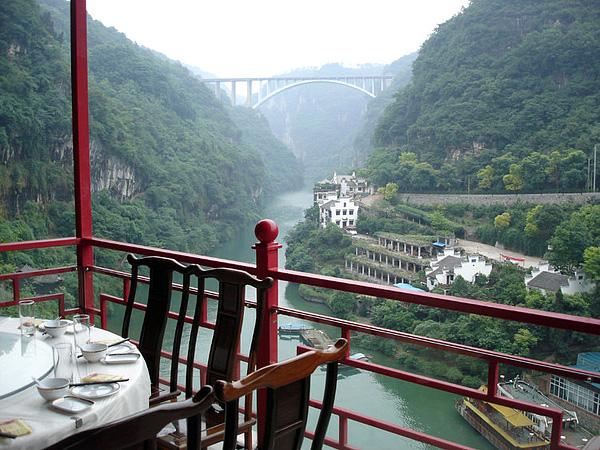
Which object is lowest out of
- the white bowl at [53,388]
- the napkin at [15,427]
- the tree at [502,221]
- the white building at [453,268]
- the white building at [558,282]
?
the white building at [558,282]

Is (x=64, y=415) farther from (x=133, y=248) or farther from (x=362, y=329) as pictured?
(x=133, y=248)

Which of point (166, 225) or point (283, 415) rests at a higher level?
point (283, 415)

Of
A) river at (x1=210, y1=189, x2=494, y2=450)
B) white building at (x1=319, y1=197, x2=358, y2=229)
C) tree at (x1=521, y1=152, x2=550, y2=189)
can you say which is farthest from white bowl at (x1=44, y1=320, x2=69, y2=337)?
tree at (x1=521, y1=152, x2=550, y2=189)

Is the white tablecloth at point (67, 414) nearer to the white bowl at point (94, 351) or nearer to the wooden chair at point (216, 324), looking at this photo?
the white bowl at point (94, 351)

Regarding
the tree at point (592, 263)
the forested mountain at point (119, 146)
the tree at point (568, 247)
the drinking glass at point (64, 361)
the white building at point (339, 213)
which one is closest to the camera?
the drinking glass at point (64, 361)

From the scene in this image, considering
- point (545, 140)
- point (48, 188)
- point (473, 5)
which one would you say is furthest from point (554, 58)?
point (48, 188)

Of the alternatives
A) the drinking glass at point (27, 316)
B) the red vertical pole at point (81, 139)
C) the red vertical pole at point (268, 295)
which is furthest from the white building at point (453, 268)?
the drinking glass at point (27, 316)

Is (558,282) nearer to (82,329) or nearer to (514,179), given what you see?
(514,179)
